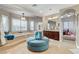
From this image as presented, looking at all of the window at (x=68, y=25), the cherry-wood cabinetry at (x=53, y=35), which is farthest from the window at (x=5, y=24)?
the window at (x=68, y=25)

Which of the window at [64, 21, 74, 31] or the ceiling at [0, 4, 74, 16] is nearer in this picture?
the ceiling at [0, 4, 74, 16]

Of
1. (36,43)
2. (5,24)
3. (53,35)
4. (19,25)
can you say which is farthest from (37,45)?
(5,24)

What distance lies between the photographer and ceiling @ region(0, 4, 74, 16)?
239cm

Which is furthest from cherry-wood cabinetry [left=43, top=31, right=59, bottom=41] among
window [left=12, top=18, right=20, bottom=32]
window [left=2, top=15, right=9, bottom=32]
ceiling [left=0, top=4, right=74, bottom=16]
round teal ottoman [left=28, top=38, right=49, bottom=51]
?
window [left=2, top=15, right=9, bottom=32]

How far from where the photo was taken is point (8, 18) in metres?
2.41

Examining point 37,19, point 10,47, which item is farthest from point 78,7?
point 10,47

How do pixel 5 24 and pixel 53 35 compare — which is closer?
pixel 5 24

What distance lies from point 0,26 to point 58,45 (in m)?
1.38

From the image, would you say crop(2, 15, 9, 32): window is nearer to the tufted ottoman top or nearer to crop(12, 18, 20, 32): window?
crop(12, 18, 20, 32): window

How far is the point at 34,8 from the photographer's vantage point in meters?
2.49

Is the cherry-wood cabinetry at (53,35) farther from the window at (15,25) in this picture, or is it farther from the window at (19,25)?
the window at (15,25)

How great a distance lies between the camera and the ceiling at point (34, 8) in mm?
2395

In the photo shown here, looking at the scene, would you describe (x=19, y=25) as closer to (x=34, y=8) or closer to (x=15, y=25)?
(x=15, y=25)
